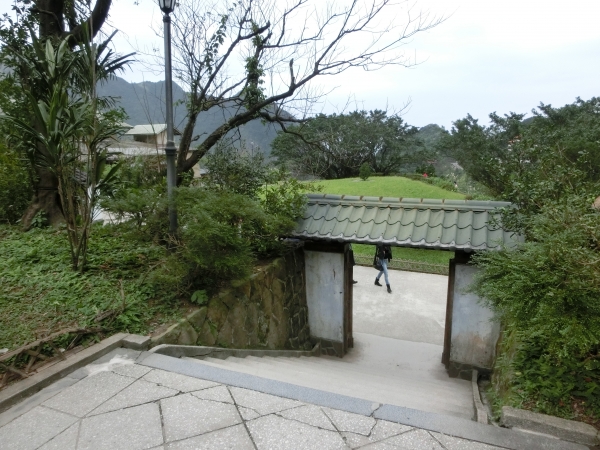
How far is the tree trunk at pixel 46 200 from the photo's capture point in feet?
21.2

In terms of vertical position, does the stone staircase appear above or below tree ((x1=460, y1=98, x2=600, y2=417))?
below

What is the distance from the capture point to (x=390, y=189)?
19.4 metres

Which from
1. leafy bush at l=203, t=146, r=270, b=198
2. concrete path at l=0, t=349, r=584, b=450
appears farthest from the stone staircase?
leafy bush at l=203, t=146, r=270, b=198

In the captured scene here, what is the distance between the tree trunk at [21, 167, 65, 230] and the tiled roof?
4361 millimetres

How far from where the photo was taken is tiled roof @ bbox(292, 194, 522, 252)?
177 inches

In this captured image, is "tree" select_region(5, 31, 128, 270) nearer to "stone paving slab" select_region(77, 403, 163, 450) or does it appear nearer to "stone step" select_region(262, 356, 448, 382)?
"stone paving slab" select_region(77, 403, 163, 450)

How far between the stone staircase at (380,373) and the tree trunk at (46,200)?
4.63m

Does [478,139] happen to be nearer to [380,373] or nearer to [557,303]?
[380,373]

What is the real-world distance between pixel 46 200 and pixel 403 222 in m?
5.92

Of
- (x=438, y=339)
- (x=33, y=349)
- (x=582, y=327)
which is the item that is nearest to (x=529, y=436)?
(x=582, y=327)

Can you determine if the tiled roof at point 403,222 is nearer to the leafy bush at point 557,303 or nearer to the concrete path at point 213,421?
the leafy bush at point 557,303

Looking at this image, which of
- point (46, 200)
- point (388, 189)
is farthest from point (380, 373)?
point (388, 189)

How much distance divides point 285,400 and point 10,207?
22.3 feet

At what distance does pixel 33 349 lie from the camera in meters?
2.83
